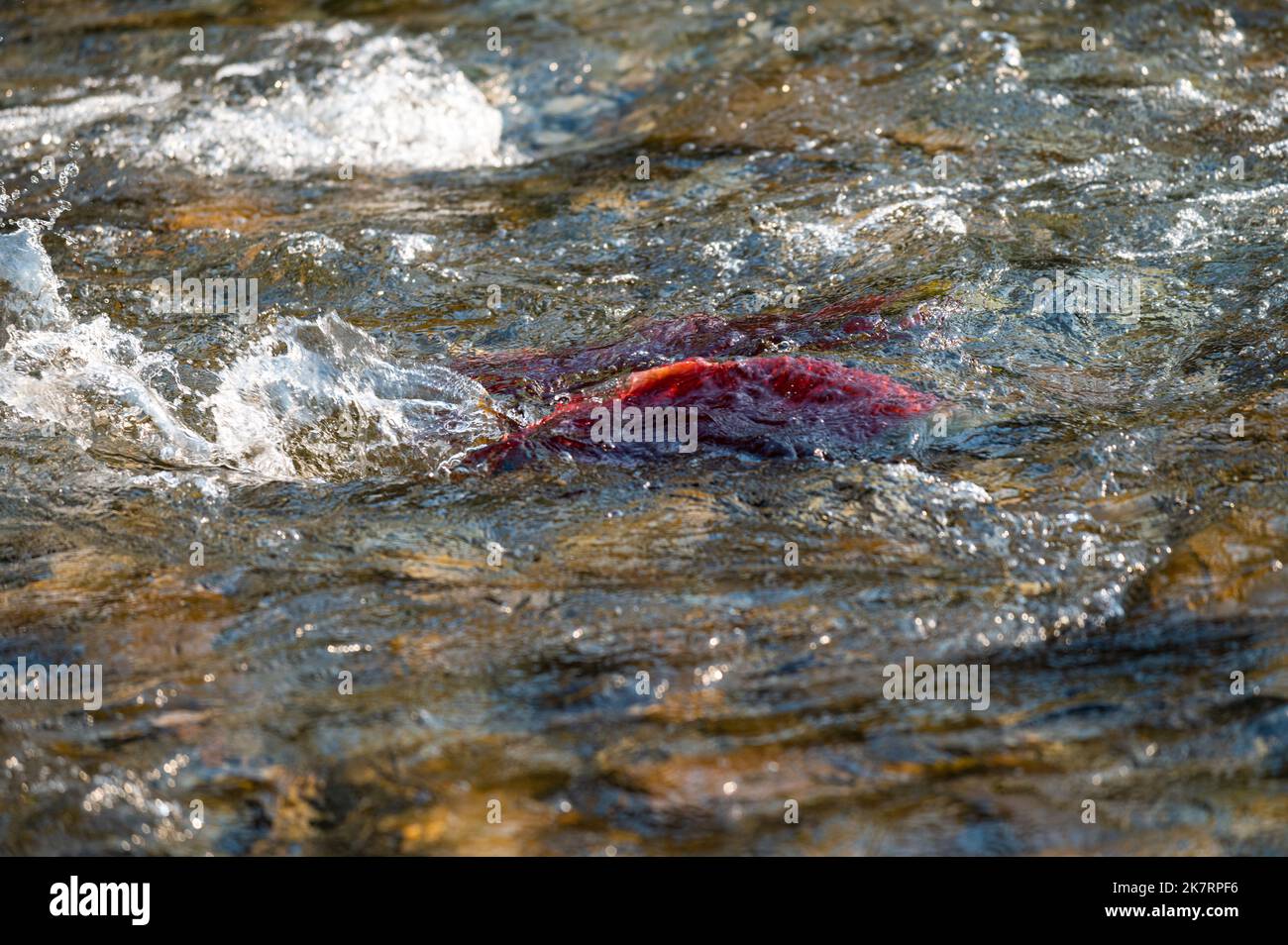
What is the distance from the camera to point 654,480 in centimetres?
392

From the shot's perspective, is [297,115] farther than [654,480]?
Yes

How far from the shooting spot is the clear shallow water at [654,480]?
281cm

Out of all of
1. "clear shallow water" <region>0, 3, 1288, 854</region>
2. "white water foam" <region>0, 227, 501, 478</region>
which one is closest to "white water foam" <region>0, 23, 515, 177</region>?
"clear shallow water" <region>0, 3, 1288, 854</region>

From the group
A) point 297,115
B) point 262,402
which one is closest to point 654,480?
point 262,402

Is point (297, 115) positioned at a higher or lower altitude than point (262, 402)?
higher

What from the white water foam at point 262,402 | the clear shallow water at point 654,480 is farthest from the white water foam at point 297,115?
the white water foam at point 262,402

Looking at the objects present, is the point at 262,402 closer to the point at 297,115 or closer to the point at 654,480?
the point at 654,480

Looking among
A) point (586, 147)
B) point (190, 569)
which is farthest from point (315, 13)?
point (190, 569)

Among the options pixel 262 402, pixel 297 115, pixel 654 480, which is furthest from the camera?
pixel 297 115

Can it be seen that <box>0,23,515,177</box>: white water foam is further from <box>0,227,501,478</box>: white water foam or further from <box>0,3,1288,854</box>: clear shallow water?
<box>0,227,501,478</box>: white water foam

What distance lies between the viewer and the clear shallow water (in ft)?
9.22

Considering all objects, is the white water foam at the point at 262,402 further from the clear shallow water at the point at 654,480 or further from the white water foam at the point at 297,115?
the white water foam at the point at 297,115

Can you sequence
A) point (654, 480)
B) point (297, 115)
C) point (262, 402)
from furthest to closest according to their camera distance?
point (297, 115), point (262, 402), point (654, 480)
